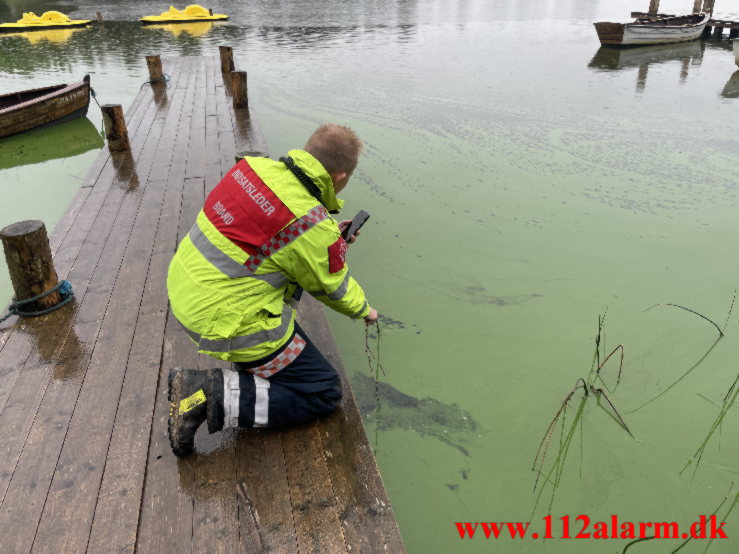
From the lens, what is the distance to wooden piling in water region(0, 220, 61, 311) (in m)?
2.23

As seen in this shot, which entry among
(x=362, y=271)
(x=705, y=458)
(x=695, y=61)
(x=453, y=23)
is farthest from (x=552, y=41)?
(x=705, y=458)

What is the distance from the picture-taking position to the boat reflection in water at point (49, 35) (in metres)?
15.6

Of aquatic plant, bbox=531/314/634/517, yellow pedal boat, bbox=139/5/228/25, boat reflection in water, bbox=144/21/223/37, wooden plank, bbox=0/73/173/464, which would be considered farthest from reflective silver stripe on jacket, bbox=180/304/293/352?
yellow pedal boat, bbox=139/5/228/25

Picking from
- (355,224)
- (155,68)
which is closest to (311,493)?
(355,224)

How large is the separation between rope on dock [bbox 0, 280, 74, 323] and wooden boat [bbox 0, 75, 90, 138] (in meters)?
4.52

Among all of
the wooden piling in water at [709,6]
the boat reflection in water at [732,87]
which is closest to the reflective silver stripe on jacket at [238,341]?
the boat reflection in water at [732,87]

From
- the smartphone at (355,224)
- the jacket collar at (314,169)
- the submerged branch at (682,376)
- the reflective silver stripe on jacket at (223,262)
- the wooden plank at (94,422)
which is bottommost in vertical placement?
the submerged branch at (682,376)

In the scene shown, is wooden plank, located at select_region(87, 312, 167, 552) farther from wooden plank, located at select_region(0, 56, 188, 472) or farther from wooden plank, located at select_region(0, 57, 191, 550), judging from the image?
wooden plank, located at select_region(0, 56, 188, 472)

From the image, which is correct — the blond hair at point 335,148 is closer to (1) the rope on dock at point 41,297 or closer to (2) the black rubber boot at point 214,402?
(2) the black rubber boot at point 214,402

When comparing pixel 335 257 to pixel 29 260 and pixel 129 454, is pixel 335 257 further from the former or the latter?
pixel 29 260

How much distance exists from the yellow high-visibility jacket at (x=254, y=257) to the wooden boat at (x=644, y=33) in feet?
48.3

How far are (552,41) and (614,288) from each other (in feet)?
46.0

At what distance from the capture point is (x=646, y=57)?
12836 mm

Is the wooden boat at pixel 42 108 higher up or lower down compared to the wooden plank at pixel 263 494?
higher up
